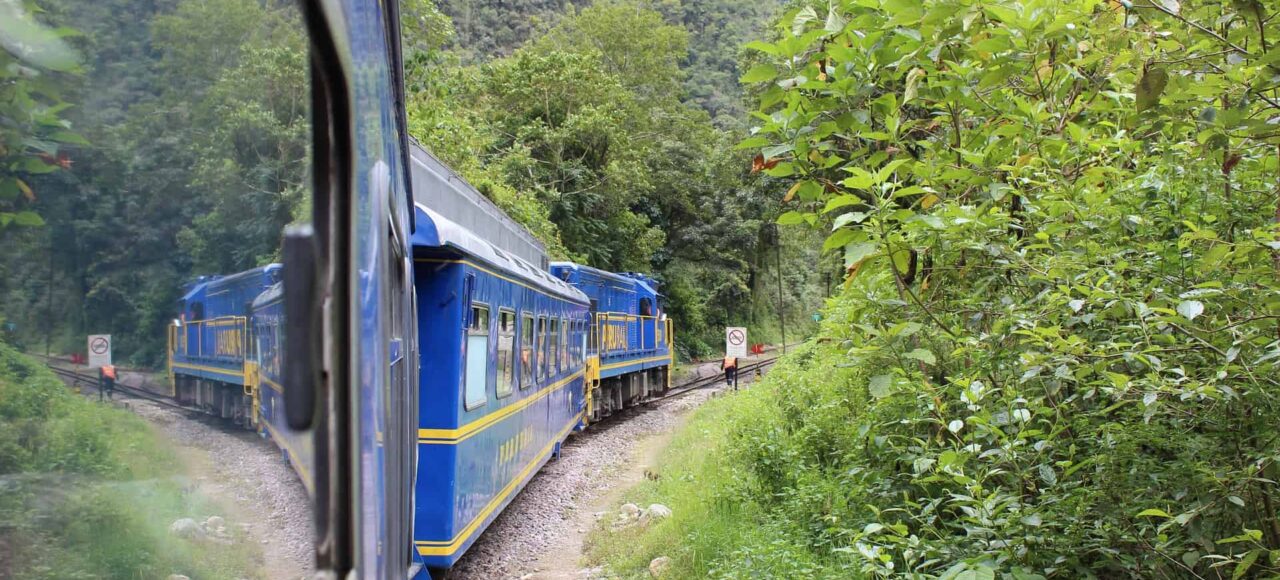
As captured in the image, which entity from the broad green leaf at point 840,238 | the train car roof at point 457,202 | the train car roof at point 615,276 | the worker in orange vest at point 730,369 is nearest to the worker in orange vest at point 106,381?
the broad green leaf at point 840,238

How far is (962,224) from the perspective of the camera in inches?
136

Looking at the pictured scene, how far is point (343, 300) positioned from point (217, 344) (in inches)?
17.8

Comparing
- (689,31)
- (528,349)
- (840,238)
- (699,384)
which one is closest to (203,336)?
(840,238)

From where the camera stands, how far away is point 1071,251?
12.3ft

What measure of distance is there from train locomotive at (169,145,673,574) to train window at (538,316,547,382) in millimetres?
26

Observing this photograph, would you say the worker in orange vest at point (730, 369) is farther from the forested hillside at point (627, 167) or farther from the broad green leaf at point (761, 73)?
the broad green leaf at point (761, 73)

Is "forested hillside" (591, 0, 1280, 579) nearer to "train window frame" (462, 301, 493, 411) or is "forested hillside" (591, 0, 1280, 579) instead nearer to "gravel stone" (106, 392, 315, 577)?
"gravel stone" (106, 392, 315, 577)

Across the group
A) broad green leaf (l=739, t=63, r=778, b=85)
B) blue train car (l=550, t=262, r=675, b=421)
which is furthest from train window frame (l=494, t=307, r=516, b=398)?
blue train car (l=550, t=262, r=675, b=421)

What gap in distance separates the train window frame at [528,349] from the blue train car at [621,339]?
5986 millimetres

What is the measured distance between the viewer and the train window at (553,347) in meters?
9.82

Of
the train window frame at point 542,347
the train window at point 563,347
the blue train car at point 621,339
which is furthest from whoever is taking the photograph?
the blue train car at point 621,339

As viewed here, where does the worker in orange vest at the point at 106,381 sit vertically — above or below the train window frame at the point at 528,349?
above

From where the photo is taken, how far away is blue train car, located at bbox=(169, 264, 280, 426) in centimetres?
104

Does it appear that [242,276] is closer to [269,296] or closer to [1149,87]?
[269,296]
